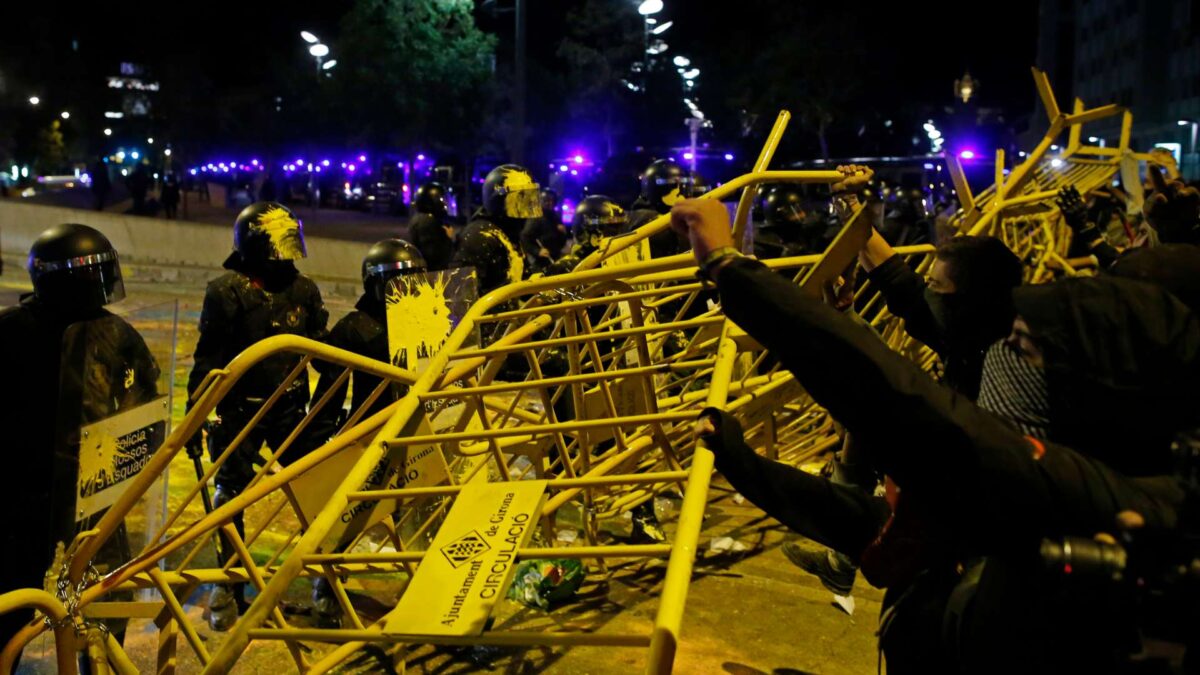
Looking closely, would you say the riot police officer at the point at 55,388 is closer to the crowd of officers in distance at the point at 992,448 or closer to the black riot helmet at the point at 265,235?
the crowd of officers in distance at the point at 992,448

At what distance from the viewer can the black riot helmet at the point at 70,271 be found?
382 cm

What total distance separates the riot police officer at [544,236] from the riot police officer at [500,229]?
1.14 m

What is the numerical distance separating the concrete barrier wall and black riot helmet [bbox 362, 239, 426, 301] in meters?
10.9

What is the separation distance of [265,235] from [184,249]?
48.5 ft

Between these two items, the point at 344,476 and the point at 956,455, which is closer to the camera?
the point at 956,455

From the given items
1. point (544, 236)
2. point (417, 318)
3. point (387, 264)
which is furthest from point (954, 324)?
point (544, 236)

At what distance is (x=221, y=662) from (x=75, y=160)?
9804cm

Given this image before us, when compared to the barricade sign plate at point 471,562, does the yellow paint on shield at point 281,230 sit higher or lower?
higher

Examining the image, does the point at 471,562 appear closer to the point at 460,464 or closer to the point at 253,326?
the point at 460,464

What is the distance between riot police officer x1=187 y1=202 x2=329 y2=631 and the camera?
5211 mm

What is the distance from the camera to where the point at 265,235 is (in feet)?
17.6

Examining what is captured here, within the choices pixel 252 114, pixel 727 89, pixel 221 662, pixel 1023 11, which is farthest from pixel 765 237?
pixel 1023 11

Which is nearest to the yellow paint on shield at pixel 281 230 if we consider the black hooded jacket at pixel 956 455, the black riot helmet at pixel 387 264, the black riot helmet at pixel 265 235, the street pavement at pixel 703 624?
the black riot helmet at pixel 265 235

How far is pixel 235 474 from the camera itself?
5160 mm
